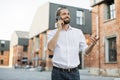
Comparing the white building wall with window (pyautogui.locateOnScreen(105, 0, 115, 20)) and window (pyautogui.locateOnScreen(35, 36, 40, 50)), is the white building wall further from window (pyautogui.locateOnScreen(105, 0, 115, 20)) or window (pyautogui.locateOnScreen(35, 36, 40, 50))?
window (pyautogui.locateOnScreen(105, 0, 115, 20))

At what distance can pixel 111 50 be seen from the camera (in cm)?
2370

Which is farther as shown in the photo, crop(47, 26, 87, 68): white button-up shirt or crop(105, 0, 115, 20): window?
crop(105, 0, 115, 20): window

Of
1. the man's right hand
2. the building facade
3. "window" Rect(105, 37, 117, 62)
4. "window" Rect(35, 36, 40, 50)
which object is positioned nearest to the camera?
the man's right hand

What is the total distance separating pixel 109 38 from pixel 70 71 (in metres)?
21.1

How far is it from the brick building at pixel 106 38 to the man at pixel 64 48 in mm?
19140

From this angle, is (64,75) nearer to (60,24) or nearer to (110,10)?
(60,24)

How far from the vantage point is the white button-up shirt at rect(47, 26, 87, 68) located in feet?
11.5

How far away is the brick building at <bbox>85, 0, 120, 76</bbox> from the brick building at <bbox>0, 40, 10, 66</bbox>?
58018 mm

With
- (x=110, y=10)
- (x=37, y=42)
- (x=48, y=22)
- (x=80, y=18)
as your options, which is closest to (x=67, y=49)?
(x=110, y=10)

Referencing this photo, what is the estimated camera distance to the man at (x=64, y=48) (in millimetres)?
3434

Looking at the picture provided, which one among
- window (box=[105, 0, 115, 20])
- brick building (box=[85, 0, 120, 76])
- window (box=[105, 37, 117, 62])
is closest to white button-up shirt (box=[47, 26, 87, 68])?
brick building (box=[85, 0, 120, 76])

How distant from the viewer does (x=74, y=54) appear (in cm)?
353

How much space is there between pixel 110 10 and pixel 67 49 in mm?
22310

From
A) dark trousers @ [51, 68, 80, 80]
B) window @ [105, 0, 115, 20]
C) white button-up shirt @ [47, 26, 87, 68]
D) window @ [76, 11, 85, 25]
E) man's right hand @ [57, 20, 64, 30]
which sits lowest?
dark trousers @ [51, 68, 80, 80]
